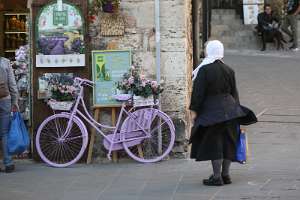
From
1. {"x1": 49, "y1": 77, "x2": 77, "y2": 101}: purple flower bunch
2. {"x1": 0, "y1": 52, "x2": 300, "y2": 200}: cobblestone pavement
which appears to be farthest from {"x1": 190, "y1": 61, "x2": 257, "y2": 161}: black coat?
{"x1": 49, "y1": 77, "x2": 77, "y2": 101}: purple flower bunch

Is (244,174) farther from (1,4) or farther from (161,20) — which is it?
(1,4)

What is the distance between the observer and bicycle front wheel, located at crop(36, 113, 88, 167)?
9.07 meters

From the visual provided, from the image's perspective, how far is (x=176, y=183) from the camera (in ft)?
26.3

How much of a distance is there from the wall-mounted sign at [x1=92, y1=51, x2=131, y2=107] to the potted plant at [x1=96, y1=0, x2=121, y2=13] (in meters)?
0.54

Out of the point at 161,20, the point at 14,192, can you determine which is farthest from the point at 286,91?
the point at 14,192

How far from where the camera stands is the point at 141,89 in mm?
8898

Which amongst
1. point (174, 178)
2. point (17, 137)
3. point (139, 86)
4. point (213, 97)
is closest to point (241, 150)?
point (213, 97)

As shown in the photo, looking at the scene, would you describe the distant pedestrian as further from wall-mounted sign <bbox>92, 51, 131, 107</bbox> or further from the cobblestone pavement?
wall-mounted sign <bbox>92, 51, 131, 107</bbox>

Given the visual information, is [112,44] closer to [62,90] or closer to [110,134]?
[62,90]

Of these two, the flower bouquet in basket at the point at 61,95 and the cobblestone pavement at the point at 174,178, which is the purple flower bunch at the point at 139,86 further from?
the cobblestone pavement at the point at 174,178

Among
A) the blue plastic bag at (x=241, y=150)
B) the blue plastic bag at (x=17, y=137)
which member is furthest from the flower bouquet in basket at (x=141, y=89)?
the blue plastic bag at (x=241, y=150)

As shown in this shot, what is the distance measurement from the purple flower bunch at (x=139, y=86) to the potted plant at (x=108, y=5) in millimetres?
855

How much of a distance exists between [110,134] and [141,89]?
0.74m

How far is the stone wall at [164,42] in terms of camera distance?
9.12m
